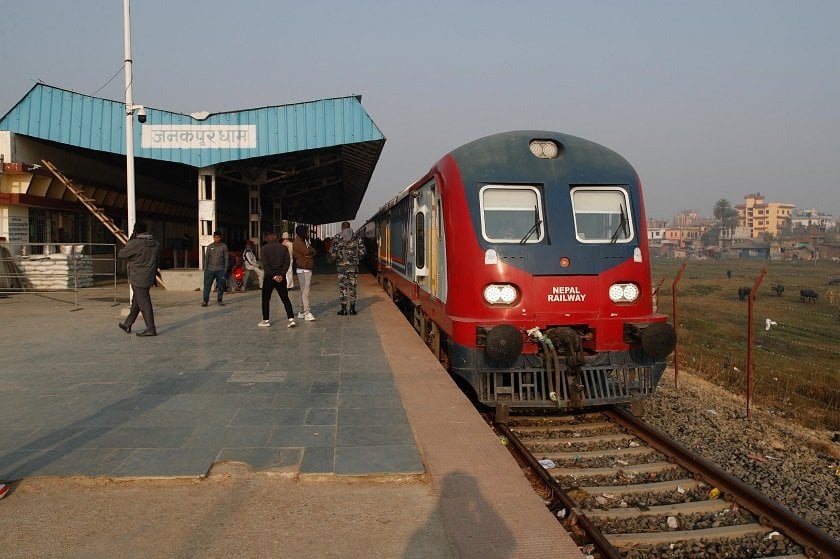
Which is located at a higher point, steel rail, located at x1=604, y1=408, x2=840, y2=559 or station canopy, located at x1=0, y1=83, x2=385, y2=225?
station canopy, located at x1=0, y1=83, x2=385, y2=225

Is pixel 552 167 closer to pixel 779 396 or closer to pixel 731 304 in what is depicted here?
pixel 779 396

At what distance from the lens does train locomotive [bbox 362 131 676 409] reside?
19.2 ft

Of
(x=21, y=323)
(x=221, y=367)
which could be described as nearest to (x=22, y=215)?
(x=21, y=323)

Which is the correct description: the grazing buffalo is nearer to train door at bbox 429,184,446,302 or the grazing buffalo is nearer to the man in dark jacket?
train door at bbox 429,184,446,302

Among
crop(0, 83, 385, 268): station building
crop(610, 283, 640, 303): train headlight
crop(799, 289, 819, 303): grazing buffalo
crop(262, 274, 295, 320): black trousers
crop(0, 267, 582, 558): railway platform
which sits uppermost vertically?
crop(0, 83, 385, 268): station building

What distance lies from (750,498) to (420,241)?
5083 mm

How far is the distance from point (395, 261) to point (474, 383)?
7.09 m

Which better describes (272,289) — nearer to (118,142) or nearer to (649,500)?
(649,500)

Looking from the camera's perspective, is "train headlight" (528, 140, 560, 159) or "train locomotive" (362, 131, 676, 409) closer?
"train locomotive" (362, 131, 676, 409)

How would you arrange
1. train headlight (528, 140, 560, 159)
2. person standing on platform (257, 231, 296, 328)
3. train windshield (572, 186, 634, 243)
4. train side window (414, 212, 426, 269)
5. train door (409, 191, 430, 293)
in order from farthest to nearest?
1. person standing on platform (257, 231, 296, 328)
2. train side window (414, 212, 426, 269)
3. train door (409, 191, 430, 293)
4. train headlight (528, 140, 560, 159)
5. train windshield (572, 186, 634, 243)

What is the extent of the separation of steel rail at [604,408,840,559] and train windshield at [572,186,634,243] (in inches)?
76.3

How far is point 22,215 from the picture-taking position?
16203 mm

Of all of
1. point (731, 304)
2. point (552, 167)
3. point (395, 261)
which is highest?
point (552, 167)

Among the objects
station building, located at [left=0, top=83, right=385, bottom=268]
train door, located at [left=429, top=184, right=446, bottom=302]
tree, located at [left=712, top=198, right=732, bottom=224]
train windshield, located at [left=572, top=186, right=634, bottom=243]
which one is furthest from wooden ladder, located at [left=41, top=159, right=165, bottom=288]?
tree, located at [left=712, top=198, right=732, bottom=224]
